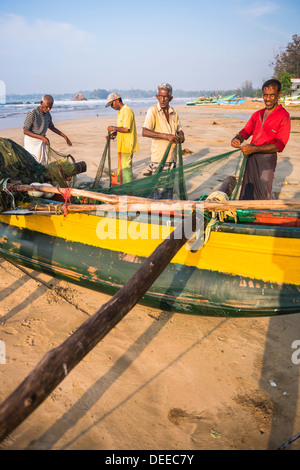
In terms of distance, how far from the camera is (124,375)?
2578mm

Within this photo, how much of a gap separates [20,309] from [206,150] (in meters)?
9.70

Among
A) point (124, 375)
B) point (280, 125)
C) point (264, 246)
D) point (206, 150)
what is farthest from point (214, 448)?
point (206, 150)

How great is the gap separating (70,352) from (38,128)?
4.98 meters

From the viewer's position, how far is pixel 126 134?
221 inches

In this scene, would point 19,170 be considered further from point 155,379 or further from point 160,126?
point 155,379

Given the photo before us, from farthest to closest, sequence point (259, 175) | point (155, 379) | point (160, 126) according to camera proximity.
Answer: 1. point (160, 126)
2. point (259, 175)
3. point (155, 379)

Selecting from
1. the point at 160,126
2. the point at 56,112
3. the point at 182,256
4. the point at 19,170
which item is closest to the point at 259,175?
the point at 160,126

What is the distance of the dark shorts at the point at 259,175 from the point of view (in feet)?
13.6

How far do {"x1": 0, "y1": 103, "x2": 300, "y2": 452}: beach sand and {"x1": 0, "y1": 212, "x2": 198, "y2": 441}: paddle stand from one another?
0.82 meters

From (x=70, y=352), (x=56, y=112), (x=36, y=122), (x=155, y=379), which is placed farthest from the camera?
(x=56, y=112)

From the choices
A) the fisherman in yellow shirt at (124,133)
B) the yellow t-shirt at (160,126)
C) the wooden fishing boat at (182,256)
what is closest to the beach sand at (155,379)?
the wooden fishing boat at (182,256)

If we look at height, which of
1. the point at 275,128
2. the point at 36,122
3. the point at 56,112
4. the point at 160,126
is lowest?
the point at 275,128

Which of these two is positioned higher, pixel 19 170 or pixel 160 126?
pixel 160 126

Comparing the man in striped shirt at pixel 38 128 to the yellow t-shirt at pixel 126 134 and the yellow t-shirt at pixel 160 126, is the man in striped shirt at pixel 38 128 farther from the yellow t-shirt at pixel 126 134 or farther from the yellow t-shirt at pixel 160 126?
the yellow t-shirt at pixel 160 126
